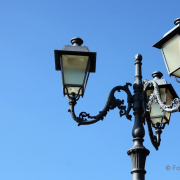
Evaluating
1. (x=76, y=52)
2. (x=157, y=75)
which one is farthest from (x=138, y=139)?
(x=157, y=75)

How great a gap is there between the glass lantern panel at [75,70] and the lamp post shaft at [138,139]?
33.9 inches

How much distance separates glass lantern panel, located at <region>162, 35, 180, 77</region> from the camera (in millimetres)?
5250

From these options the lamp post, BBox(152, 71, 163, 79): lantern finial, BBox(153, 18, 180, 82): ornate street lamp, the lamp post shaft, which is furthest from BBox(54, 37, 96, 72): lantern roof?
BBox(152, 71, 163, 79): lantern finial

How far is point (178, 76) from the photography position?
207 inches

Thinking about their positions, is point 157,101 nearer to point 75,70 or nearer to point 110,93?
point 110,93

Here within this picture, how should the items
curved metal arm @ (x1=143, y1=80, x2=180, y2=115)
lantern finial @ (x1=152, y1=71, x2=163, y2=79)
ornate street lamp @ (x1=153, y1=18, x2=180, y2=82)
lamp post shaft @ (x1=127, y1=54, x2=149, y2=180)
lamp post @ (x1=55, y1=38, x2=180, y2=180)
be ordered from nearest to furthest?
ornate street lamp @ (x1=153, y1=18, x2=180, y2=82) < curved metal arm @ (x1=143, y1=80, x2=180, y2=115) < lamp post shaft @ (x1=127, y1=54, x2=149, y2=180) < lamp post @ (x1=55, y1=38, x2=180, y2=180) < lantern finial @ (x1=152, y1=71, x2=163, y2=79)

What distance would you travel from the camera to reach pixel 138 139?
610 cm

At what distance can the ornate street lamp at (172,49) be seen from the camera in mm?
5246

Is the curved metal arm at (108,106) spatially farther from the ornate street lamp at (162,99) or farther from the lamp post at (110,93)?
the ornate street lamp at (162,99)

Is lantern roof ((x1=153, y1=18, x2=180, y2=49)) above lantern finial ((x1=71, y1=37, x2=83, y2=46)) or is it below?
below

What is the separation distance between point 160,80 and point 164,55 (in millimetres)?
2489

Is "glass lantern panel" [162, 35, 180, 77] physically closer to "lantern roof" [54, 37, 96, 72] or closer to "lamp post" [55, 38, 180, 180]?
"lamp post" [55, 38, 180, 180]

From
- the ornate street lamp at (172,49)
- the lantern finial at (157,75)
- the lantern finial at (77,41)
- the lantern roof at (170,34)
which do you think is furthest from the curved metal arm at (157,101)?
the lantern finial at (157,75)

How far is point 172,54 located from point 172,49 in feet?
0.22
